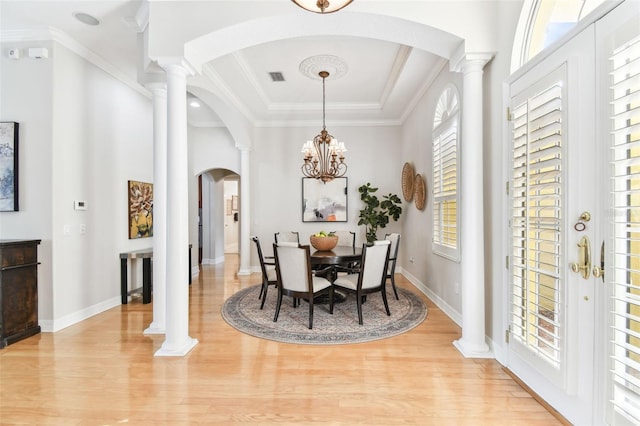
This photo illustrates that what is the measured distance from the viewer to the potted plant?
5.83 m

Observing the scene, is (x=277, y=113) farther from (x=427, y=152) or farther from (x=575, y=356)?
(x=575, y=356)

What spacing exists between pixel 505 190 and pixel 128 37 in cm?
411

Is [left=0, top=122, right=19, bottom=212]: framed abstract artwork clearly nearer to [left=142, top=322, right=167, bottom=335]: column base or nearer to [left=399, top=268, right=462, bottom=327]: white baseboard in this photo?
[left=142, top=322, right=167, bottom=335]: column base

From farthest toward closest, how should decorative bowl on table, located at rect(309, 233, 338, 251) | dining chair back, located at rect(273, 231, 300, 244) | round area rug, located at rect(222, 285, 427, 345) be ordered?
dining chair back, located at rect(273, 231, 300, 244), decorative bowl on table, located at rect(309, 233, 338, 251), round area rug, located at rect(222, 285, 427, 345)

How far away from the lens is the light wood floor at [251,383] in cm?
194

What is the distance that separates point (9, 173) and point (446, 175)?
497cm

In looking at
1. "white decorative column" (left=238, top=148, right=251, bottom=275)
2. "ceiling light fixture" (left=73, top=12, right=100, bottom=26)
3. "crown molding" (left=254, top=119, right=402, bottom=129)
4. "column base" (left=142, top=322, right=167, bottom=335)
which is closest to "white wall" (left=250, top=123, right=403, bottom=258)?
"crown molding" (left=254, top=119, right=402, bottom=129)

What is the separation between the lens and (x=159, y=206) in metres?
3.29

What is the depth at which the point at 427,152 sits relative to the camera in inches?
183

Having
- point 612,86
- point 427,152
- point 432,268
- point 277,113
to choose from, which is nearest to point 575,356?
point 612,86

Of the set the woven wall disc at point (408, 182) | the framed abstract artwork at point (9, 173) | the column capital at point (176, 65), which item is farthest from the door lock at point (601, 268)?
the framed abstract artwork at point (9, 173)

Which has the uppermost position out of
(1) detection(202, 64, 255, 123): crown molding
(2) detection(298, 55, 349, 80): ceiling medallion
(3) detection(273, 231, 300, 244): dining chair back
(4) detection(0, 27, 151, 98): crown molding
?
(2) detection(298, 55, 349, 80): ceiling medallion

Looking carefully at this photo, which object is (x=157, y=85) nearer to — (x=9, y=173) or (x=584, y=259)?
(x=9, y=173)

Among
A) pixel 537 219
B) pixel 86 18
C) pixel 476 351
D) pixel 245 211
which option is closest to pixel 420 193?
pixel 476 351
